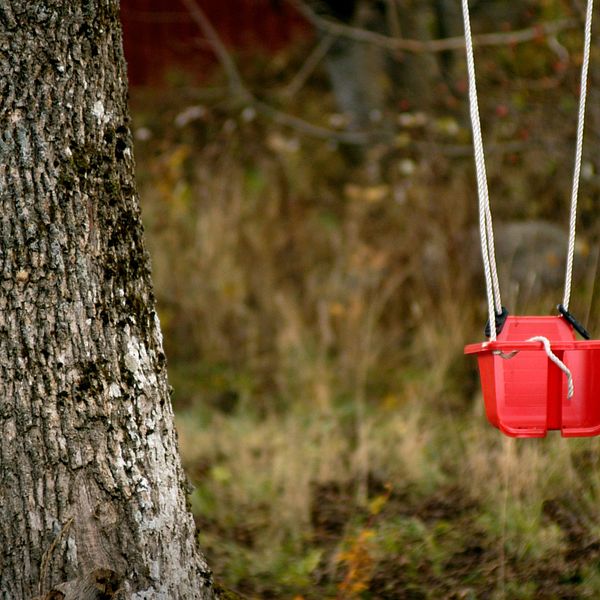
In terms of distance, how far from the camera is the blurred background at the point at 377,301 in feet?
11.0

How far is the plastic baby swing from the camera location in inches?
83.9

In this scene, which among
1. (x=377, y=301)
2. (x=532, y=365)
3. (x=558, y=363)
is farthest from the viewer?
(x=377, y=301)

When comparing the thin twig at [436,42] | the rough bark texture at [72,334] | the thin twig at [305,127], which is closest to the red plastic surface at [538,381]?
the rough bark texture at [72,334]

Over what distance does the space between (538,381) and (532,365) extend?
6 centimetres

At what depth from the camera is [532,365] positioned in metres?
2.32

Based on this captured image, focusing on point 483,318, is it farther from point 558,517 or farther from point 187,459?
point 558,517

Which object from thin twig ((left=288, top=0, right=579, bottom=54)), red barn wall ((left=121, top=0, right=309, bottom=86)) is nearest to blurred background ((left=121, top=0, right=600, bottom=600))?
thin twig ((left=288, top=0, right=579, bottom=54))

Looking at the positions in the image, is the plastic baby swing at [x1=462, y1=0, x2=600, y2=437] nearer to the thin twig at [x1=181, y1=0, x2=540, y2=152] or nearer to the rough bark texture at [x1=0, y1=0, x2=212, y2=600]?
the rough bark texture at [x1=0, y1=0, x2=212, y2=600]

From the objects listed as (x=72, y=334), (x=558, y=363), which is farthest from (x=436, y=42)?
(x=72, y=334)

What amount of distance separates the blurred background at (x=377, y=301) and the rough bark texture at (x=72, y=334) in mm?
1041

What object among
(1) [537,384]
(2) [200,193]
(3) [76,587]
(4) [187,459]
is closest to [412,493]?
(4) [187,459]

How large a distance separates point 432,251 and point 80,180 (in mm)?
4321

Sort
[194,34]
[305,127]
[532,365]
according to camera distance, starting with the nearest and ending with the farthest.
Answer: [532,365] → [305,127] → [194,34]

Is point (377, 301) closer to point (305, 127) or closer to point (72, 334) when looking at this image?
point (305, 127)
